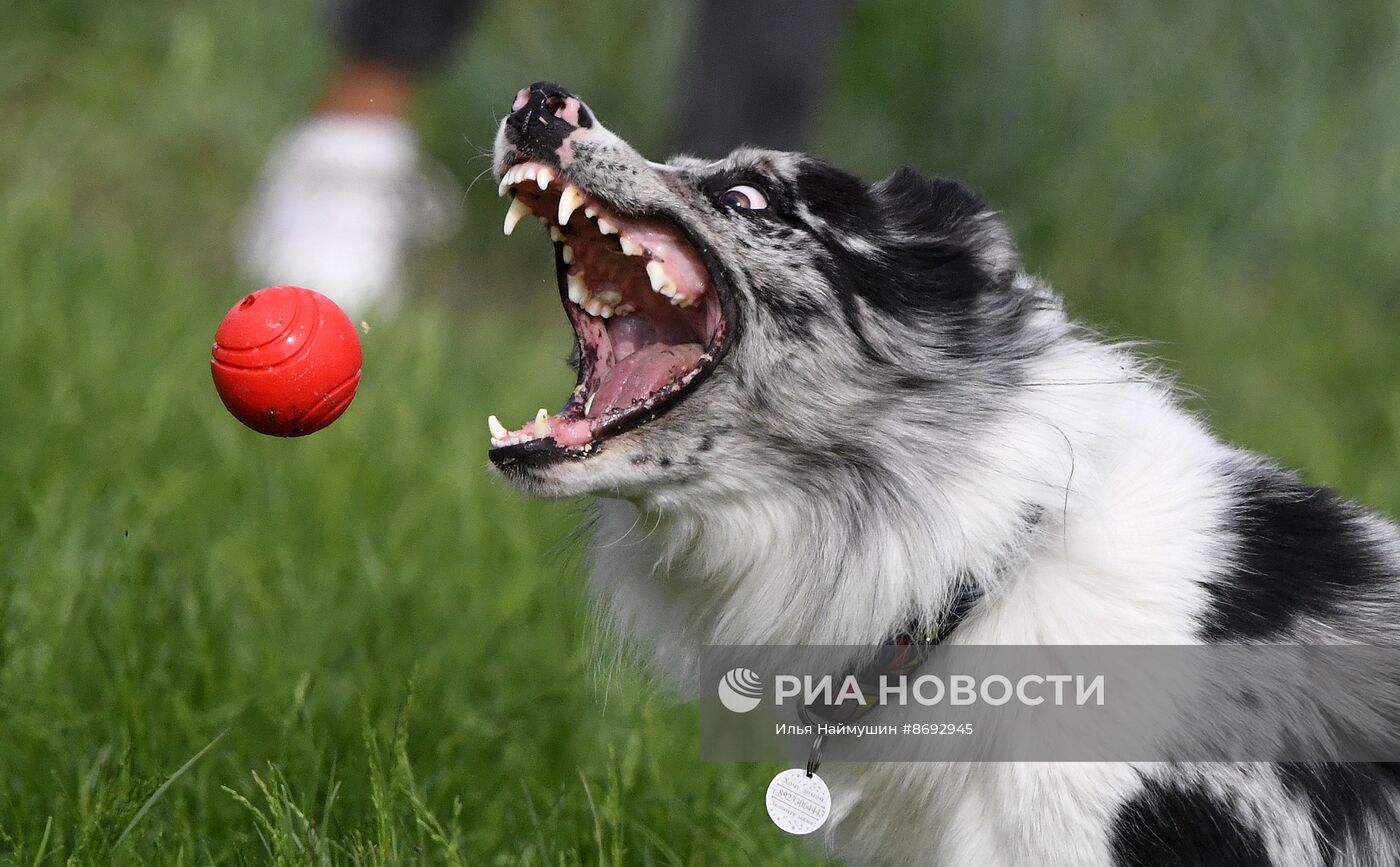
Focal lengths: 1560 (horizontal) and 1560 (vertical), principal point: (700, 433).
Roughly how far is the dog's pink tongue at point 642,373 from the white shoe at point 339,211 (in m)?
3.33

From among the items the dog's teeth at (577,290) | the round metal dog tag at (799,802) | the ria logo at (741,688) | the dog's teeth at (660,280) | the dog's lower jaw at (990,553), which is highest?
the dog's teeth at (577,290)

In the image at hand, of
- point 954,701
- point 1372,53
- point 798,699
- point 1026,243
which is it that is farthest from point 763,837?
point 1372,53

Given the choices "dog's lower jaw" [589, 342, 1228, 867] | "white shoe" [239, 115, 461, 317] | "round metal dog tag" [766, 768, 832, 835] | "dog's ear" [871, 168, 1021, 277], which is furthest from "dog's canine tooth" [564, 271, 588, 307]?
"white shoe" [239, 115, 461, 317]

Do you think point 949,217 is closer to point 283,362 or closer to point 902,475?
point 902,475

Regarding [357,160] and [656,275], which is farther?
[357,160]

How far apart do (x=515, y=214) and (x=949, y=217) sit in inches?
28.2

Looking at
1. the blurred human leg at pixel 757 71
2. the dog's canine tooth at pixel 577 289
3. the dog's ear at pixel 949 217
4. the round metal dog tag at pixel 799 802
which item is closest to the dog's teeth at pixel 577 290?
the dog's canine tooth at pixel 577 289

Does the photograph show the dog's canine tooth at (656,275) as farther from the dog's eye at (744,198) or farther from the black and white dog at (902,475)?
the dog's eye at (744,198)

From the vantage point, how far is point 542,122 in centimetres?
240

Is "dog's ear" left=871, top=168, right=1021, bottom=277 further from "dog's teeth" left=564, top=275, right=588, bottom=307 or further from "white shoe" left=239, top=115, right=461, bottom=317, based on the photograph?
"white shoe" left=239, top=115, right=461, bottom=317

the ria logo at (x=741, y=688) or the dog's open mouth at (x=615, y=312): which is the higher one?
the dog's open mouth at (x=615, y=312)

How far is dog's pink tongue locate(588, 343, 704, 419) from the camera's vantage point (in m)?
2.42

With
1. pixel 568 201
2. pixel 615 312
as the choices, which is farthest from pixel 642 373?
pixel 568 201

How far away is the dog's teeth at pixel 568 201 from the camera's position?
2377 millimetres
